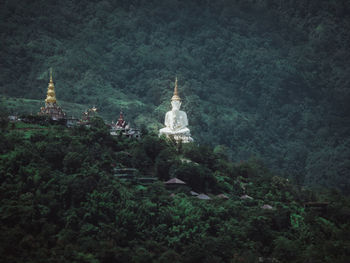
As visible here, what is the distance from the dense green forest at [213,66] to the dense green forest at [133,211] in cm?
2517

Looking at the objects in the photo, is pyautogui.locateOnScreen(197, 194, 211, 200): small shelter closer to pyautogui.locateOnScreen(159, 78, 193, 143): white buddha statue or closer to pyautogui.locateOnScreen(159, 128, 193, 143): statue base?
pyautogui.locateOnScreen(159, 128, 193, 143): statue base

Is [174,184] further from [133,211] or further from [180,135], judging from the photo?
[180,135]

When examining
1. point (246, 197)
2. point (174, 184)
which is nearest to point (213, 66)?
point (246, 197)

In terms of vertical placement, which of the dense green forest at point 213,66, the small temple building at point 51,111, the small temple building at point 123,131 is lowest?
the small temple building at point 123,131

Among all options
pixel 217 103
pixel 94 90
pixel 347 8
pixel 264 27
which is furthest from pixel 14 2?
pixel 347 8

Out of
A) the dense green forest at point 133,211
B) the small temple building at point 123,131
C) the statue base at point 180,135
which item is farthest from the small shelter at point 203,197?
the statue base at point 180,135

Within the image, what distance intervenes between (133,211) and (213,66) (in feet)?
194

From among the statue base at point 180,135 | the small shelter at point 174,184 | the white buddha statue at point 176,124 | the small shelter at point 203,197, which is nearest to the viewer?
the small shelter at point 203,197

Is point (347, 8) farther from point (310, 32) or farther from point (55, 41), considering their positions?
point (55, 41)

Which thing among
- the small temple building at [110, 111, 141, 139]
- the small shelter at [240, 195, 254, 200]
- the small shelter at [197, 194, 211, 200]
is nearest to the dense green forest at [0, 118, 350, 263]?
the small shelter at [240, 195, 254, 200]

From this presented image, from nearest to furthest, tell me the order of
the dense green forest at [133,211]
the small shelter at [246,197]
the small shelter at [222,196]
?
the dense green forest at [133,211] → the small shelter at [222,196] → the small shelter at [246,197]

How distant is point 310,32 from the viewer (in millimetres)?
105750

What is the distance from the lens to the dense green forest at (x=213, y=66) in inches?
3159

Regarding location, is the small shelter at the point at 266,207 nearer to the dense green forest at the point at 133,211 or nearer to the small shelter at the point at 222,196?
the dense green forest at the point at 133,211
